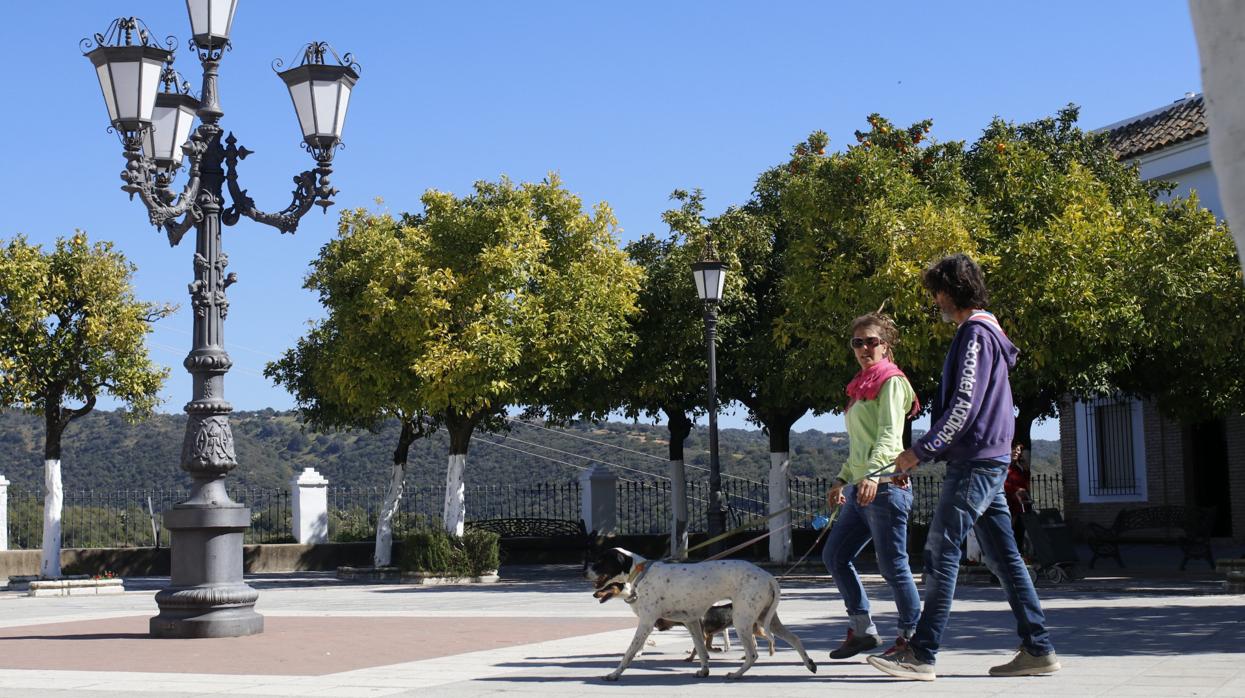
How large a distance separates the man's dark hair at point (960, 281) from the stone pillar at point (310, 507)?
76.0ft

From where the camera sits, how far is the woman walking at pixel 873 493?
22.6 feet

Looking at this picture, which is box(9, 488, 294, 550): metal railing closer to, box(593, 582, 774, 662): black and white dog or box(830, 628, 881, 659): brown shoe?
box(593, 582, 774, 662): black and white dog

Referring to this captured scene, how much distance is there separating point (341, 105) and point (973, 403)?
22.1 feet

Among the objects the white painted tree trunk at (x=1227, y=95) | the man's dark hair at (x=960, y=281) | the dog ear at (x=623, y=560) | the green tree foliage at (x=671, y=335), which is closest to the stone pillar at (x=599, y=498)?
the green tree foliage at (x=671, y=335)

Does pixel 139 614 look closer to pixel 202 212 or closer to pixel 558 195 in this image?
pixel 202 212

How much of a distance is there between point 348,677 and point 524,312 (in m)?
15.0

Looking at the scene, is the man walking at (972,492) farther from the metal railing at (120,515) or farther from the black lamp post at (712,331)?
the metal railing at (120,515)

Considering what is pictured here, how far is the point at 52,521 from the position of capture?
78.0 ft

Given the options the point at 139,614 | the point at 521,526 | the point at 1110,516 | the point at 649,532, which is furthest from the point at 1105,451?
the point at 139,614

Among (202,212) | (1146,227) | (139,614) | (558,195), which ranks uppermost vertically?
(558,195)

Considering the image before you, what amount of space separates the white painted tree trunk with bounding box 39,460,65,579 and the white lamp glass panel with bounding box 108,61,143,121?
14.7 m

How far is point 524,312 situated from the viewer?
22484mm

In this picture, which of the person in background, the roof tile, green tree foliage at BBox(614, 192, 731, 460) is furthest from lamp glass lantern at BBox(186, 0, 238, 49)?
the roof tile

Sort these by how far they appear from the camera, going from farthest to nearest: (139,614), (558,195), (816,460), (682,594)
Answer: (816,460), (558,195), (139,614), (682,594)
